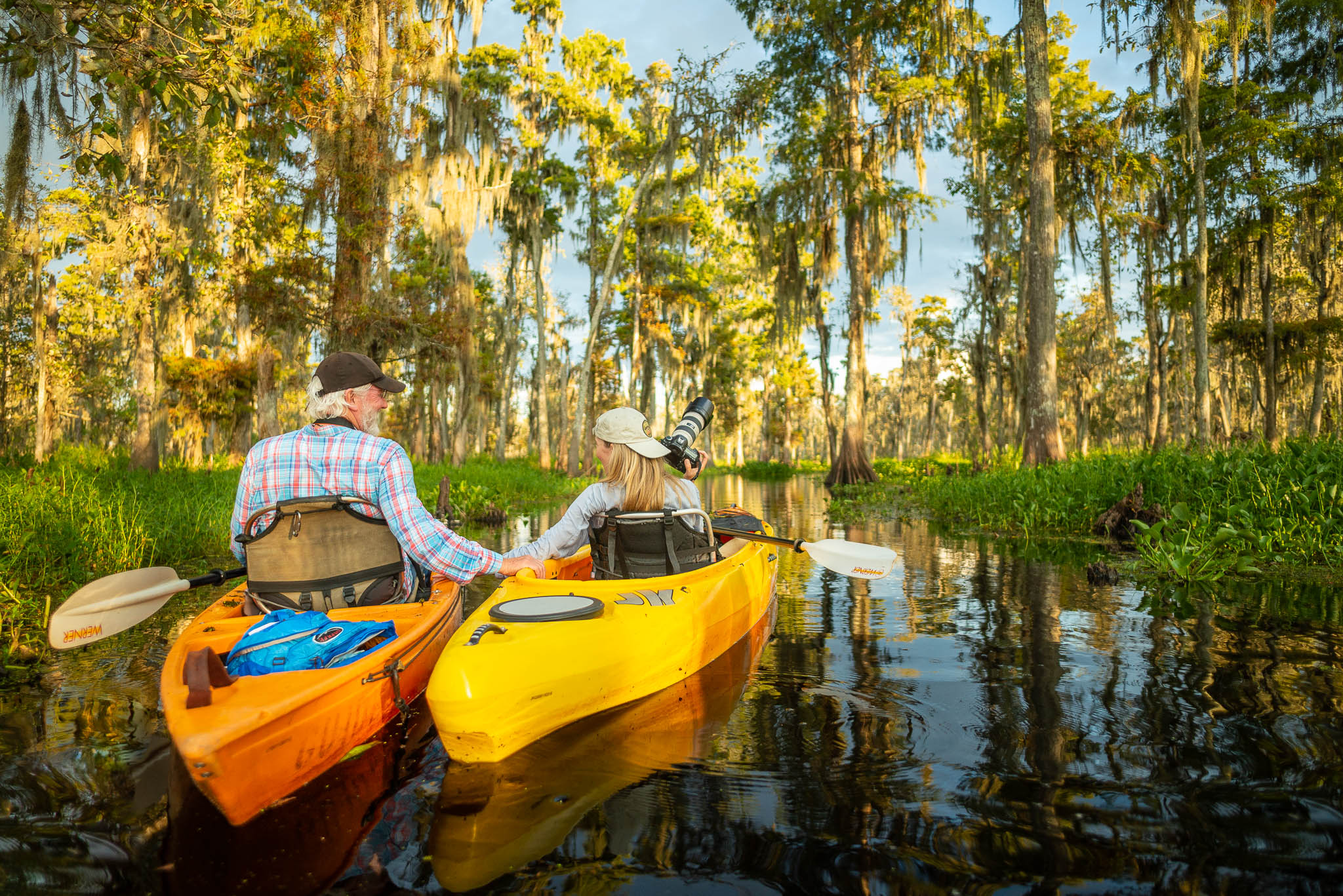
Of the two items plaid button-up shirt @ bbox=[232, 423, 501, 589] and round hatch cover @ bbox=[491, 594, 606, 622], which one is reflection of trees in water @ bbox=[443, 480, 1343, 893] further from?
plaid button-up shirt @ bbox=[232, 423, 501, 589]

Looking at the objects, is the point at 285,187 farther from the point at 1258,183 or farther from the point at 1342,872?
the point at 1258,183

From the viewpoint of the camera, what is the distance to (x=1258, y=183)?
16.0 m

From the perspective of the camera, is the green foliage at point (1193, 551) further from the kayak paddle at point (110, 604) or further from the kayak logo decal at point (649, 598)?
the kayak paddle at point (110, 604)

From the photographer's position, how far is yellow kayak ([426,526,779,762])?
2.83 metres

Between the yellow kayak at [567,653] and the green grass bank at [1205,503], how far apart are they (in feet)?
16.2

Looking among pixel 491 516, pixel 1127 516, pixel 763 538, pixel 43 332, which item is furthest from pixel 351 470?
pixel 43 332

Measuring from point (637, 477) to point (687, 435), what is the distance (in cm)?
64

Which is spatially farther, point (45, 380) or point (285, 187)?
point (45, 380)

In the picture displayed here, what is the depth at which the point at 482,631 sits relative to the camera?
122 inches

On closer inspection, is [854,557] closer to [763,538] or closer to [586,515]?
[763,538]

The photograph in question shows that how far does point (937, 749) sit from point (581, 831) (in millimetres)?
1545

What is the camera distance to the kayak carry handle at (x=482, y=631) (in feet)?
9.87

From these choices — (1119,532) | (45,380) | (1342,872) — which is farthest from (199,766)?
(45,380)

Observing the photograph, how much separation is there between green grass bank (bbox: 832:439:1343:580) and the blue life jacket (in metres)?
6.71
